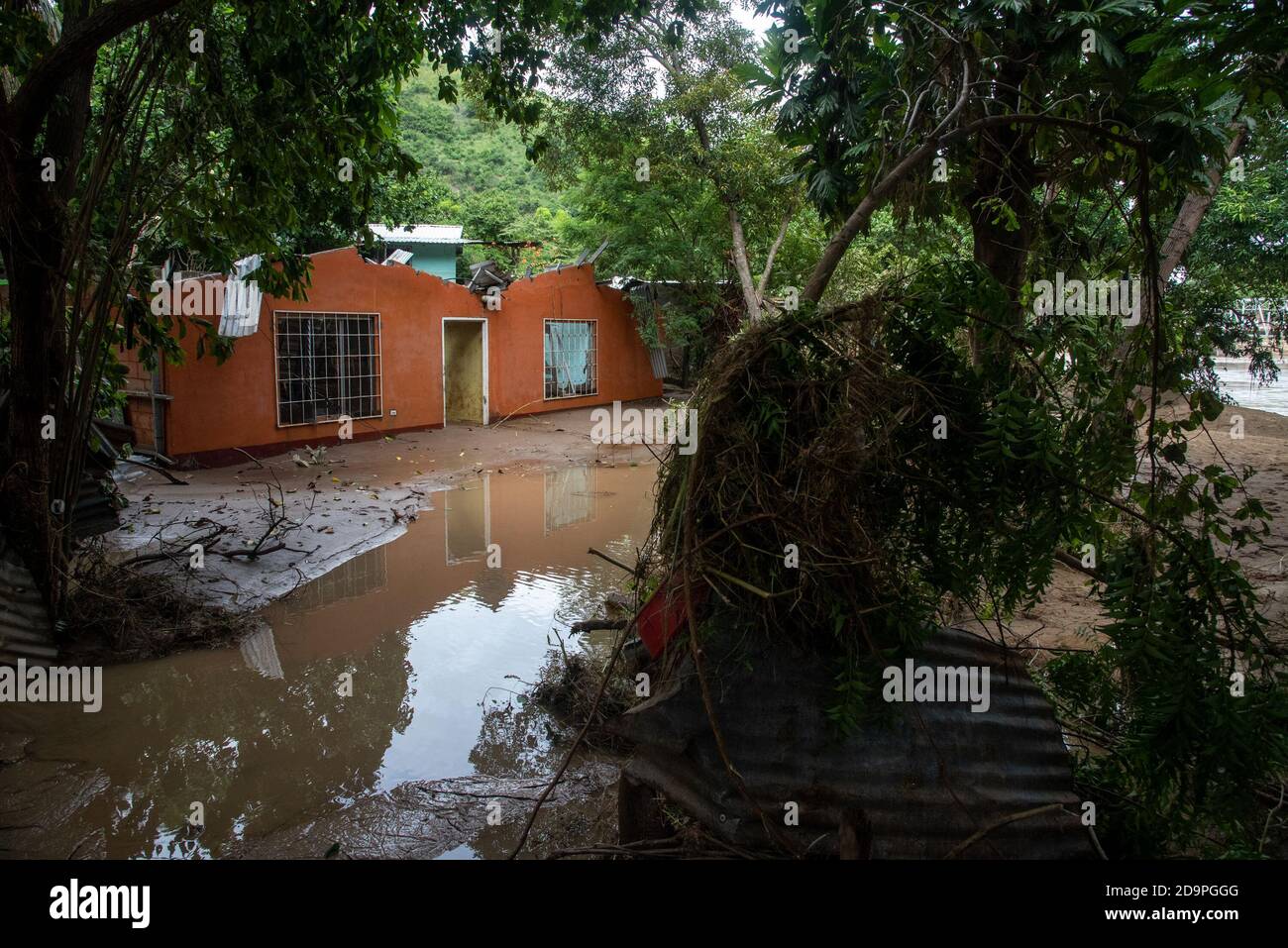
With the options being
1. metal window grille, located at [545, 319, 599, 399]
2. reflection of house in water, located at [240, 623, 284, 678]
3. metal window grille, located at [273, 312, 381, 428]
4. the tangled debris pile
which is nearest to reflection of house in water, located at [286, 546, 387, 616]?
reflection of house in water, located at [240, 623, 284, 678]

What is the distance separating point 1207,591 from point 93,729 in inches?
225

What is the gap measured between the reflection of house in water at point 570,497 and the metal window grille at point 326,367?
3.63 metres

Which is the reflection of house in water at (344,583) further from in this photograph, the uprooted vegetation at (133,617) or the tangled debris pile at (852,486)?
the tangled debris pile at (852,486)

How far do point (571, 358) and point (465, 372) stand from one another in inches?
110

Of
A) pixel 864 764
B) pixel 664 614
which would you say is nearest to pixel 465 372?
pixel 664 614

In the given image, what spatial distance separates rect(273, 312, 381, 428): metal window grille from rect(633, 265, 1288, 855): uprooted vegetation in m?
11.5

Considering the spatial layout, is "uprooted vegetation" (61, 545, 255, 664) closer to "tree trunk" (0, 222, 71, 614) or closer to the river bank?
the river bank

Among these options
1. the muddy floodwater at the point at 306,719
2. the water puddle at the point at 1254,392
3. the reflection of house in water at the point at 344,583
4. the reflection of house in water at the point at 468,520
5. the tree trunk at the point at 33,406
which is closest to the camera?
the muddy floodwater at the point at 306,719

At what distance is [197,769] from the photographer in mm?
4824

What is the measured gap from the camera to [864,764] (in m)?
3.01

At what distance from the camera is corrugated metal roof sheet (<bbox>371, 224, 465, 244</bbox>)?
70.8 ft

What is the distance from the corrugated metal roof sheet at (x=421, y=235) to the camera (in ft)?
70.8

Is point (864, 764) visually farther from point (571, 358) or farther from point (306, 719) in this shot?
point (571, 358)

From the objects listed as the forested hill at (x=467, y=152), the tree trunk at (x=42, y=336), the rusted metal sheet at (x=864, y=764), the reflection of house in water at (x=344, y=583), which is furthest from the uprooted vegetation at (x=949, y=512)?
the forested hill at (x=467, y=152)
